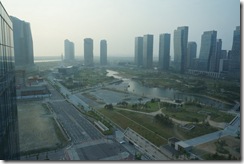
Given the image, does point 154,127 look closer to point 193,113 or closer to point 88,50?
point 193,113

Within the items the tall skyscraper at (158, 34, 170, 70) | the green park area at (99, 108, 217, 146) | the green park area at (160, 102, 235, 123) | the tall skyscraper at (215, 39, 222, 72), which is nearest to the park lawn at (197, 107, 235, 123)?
the green park area at (160, 102, 235, 123)

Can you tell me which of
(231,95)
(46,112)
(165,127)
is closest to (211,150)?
(165,127)

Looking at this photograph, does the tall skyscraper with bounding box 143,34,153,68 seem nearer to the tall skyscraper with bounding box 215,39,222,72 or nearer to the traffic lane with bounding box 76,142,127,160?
the tall skyscraper with bounding box 215,39,222,72

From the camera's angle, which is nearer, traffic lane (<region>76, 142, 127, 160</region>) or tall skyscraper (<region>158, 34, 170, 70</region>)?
traffic lane (<region>76, 142, 127, 160</region>)

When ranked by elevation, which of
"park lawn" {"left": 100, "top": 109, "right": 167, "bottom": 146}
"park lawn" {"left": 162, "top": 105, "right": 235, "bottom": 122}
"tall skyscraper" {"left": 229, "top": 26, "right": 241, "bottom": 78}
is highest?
"tall skyscraper" {"left": 229, "top": 26, "right": 241, "bottom": 78}

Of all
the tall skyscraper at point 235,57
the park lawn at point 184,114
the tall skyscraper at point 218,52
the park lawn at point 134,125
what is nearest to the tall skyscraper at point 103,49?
the tall skyscraper at point 218,52

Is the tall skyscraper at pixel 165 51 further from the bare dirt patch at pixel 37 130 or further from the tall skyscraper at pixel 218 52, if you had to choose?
the bare dirt patch at pixel 37 130
